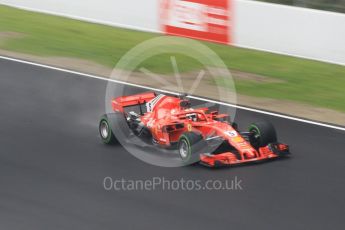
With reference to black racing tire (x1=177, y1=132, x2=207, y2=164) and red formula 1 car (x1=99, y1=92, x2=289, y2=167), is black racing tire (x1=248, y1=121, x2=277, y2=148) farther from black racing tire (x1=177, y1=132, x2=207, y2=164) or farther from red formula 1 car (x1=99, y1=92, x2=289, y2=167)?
black racing tire (x1=177, y1=132, x2=207, y2=164)

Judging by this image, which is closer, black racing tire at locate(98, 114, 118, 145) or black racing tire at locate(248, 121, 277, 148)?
black racing tire at locate(248, 121, 277, 148)

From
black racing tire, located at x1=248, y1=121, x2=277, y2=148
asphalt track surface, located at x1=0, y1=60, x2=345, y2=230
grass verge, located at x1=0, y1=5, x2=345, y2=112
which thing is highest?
grass verge, located at x1=0, y1=5, x2=345, y2=112

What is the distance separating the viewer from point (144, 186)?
392 inches

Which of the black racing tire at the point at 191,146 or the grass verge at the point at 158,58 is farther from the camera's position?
the grass verge at the point at 158,58

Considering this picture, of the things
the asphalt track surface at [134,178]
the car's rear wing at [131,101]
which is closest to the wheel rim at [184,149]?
the asphalt track surface at [134,178]

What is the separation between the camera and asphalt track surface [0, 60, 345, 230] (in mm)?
8883

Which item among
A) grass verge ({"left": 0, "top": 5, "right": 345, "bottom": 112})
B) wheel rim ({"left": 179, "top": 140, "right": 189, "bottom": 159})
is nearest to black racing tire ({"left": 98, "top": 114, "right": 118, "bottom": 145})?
wheel rim ({"left": 179, "top": 140, "right": 189, "bottom": 159})

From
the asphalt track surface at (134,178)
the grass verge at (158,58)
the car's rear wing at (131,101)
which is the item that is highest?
the grass verge at (158,58)

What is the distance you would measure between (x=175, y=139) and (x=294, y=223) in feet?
8.73

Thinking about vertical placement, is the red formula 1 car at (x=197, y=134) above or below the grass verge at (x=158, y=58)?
below

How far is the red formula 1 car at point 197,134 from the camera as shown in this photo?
10352mm

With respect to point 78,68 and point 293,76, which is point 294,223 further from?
point 78,68

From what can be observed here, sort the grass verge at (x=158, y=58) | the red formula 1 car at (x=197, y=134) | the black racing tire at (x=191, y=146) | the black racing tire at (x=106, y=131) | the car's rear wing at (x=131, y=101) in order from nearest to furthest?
the black racing tire at (x=191, y=146)
the red formula 1 car at (x=197, y=134)
the black racing tire at (x=106, y=131)
the car's rear wing at (x=131, y=101)
the grass verge at (x=158, y=58)

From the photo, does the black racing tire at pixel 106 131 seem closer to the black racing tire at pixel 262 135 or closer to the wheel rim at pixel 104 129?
the wheel rim at pixel 104 129
